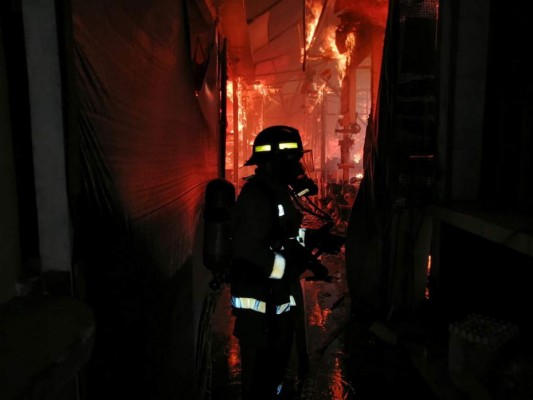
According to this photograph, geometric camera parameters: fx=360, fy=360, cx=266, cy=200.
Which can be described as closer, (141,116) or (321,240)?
(141,116)

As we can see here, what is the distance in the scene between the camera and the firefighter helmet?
2.80 metres

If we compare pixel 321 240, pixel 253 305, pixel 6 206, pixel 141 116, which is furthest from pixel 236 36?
pixel 6 206

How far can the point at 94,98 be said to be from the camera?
5.10 ft

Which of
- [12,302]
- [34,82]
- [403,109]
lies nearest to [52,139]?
[34,82]

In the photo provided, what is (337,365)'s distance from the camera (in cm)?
375

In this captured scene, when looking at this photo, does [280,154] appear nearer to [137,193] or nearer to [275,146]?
[275,146]

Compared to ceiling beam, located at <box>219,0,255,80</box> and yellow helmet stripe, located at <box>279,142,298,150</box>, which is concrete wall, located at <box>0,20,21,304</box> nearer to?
yellow helmet stripe, located at <box>279,142,298,150</box>

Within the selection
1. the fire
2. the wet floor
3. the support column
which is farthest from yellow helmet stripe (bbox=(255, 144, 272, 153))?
the fire

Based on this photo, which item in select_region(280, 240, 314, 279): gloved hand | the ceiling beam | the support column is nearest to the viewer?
the support column

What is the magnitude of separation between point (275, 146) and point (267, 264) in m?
0.91

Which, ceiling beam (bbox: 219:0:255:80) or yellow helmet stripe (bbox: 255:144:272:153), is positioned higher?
ceiling beam (bbox: 219:0:255:80)

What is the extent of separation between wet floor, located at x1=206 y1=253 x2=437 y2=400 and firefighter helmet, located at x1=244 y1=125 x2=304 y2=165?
2.14 meters

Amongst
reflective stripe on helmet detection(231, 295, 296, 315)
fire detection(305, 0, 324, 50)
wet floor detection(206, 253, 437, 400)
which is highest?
fire detection(305, 0, 324, 50)

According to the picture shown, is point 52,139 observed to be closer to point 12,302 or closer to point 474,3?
point 12,302
